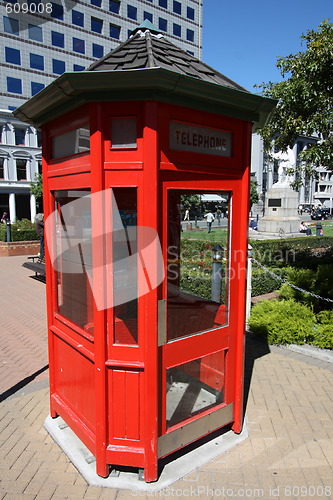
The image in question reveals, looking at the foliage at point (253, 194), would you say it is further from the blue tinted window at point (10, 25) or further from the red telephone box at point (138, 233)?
the red telephone box at point (138, 233)

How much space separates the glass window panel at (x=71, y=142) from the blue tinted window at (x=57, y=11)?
38.7m

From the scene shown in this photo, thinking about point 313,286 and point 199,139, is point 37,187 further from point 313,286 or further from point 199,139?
point 199,139

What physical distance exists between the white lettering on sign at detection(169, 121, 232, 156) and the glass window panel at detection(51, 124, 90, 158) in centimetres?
66

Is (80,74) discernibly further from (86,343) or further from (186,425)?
(186,425)

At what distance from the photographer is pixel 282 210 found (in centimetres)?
1873

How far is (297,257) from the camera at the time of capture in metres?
11.1

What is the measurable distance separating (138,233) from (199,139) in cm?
90

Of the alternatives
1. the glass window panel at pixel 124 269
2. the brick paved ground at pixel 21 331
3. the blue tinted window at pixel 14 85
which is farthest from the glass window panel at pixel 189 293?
the blue tinted window at pixel 14 85

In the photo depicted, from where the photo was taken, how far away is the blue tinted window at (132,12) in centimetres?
3900

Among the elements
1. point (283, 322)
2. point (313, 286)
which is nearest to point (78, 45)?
point (313, 286)

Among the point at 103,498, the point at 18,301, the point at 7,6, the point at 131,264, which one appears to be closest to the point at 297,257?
the point at 18,301

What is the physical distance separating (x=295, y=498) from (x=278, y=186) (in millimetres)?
17916

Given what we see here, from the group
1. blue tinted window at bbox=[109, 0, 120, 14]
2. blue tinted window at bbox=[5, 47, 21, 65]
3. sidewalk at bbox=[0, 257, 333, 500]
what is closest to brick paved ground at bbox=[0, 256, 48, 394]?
sidewalk at bbox=[0, 257, 333, 500]

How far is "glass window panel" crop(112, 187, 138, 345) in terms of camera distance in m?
2.96
